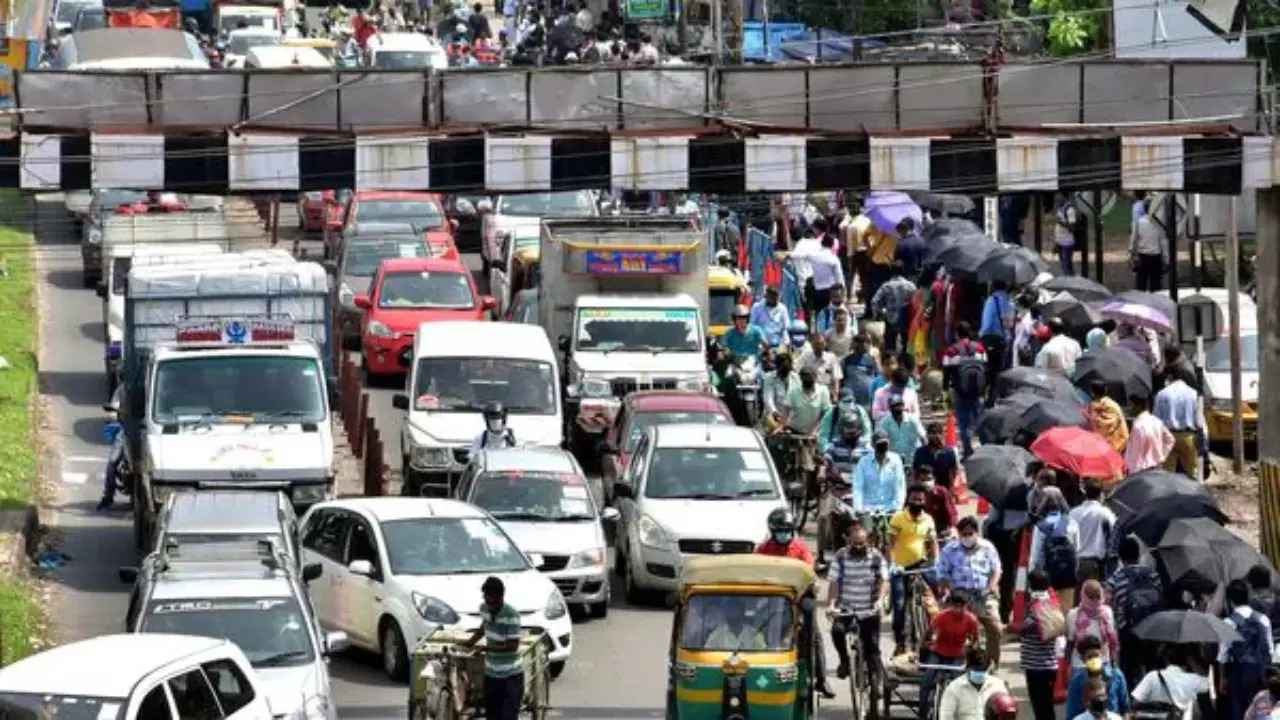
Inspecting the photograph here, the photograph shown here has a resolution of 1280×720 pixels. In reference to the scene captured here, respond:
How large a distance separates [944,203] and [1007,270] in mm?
7607

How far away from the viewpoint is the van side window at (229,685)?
67.6 feet

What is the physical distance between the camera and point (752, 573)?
2389 cm

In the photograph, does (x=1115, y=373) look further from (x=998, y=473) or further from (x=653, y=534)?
(x=653, y=534)

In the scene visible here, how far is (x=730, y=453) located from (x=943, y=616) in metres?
7.37

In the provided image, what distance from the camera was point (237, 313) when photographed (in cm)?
3472

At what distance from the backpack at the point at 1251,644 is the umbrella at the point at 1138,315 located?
12.3 m

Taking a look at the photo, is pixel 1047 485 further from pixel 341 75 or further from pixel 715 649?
pixel 341 75

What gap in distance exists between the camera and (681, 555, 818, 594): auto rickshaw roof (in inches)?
939

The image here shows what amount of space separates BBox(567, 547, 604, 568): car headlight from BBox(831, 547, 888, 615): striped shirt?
449 cm

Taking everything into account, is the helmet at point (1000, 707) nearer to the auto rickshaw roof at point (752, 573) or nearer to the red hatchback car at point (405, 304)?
the auto rickshaw roof at point (752, 573)

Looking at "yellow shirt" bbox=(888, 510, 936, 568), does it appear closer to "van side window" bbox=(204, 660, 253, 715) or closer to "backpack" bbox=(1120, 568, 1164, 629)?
"backpack" bbox=(1120, 568, 1164, 629)

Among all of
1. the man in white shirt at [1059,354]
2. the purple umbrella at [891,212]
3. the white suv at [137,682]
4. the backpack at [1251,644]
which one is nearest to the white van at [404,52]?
the purple umbrella at [891,212]

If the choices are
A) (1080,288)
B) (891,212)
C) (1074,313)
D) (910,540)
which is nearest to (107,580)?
(910,540)

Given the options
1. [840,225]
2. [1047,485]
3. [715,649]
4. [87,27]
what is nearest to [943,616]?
[715,649]
